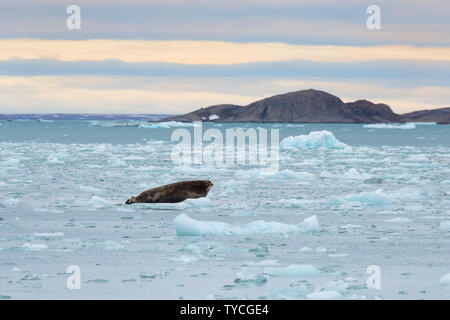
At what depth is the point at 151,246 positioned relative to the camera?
9758mm

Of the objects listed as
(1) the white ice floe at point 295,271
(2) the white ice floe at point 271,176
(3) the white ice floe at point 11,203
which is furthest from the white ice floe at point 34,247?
(2) the white ice floe at point 271,176

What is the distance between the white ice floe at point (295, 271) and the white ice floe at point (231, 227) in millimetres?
2472

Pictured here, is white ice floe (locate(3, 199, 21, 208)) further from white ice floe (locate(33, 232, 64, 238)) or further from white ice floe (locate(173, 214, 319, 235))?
white ice floe (locate(173, 214, 319, 235))

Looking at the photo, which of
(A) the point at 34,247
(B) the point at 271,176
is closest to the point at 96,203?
(A) the point at 34,247

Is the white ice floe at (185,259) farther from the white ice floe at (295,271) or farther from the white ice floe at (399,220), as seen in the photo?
the white ice floe at (399,220)

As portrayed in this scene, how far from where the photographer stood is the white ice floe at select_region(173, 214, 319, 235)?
→ 1059 cm

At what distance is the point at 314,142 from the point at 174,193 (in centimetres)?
2801

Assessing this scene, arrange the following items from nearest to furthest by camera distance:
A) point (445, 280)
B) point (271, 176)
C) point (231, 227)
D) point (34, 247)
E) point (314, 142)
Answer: point (445, 280) < point (34, 247) < point (231, 227) < point (271, 176) < point (314, 142)

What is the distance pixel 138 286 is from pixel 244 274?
1.18m

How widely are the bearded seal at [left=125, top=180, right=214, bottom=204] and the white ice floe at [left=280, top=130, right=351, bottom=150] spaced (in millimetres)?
25498

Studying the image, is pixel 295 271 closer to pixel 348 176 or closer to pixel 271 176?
pixel 271 176

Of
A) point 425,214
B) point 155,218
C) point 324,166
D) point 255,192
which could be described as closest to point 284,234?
point 155,218

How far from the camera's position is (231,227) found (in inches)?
430
